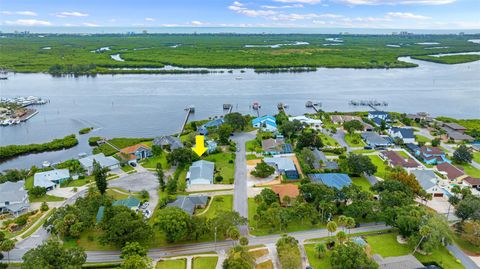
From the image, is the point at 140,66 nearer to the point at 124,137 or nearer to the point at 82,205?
the point at 124,137

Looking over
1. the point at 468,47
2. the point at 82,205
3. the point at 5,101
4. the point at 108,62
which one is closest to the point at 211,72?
the point at 108,62

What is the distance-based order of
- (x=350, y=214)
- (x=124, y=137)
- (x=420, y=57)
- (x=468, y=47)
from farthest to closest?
(x=468, y=47), (x=420, y=57), (x=124, y=137), (x=350, y=214)

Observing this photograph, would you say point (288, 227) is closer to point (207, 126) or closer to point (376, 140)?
point (376, 140)

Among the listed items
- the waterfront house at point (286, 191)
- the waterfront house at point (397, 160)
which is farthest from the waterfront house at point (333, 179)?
the waterfront house at point (397, 160)

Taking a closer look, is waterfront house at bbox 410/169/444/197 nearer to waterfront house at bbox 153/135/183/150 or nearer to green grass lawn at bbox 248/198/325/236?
green grass lawn at bbox 248/198/325/236

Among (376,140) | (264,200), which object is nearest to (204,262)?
(264,200)

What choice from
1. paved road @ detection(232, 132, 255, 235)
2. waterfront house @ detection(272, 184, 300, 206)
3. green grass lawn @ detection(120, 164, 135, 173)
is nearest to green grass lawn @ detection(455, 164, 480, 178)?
waterfront house @ detection(272, 184, 300, 206)
